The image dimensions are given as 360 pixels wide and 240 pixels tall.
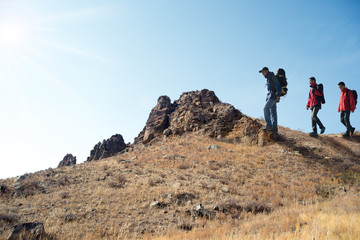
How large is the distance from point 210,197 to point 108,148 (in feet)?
80.1

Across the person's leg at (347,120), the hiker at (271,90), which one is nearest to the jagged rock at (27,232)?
the hiker at (271,90)

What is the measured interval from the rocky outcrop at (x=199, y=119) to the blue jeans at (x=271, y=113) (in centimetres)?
245

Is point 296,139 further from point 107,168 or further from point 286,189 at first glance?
point 107,168

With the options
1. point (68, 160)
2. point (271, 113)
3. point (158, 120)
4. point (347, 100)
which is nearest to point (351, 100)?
point (347, 100)

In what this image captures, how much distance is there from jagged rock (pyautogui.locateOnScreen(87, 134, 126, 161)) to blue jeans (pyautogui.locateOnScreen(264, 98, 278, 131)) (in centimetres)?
2179

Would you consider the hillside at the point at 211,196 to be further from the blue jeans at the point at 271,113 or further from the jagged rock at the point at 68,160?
the jagged rock at the point at 68,160

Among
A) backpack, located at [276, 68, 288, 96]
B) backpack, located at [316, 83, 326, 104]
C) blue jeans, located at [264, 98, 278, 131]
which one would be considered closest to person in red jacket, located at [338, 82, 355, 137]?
backpack, located at [316, 83, 326, 104]

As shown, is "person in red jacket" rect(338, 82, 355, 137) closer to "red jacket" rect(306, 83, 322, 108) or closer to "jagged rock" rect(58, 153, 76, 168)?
"red jacket" rect(306, 83, 322, 108)

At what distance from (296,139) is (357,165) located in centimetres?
471

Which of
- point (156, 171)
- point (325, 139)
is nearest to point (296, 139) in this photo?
point (325, 139)

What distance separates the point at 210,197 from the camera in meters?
8.10

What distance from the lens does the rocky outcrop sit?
760 inches

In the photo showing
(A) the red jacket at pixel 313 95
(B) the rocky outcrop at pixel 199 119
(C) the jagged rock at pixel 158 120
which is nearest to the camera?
(A) the red jacket at pixel 313 95

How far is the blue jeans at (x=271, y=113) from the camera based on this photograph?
12.5 meters
